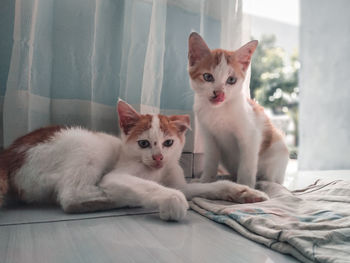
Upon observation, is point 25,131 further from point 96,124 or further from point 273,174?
point 273,174

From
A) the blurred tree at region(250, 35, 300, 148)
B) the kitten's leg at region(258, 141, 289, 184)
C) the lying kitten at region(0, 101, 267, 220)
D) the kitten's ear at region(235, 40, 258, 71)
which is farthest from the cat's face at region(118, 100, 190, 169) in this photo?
the blurred tree at region(250, 35, 300, 148)

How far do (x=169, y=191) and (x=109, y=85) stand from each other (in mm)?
768

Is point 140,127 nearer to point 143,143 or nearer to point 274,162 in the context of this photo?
point 143,143

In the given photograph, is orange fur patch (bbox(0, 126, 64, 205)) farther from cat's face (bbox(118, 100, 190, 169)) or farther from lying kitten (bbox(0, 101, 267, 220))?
cat's face (bbox(118, 100, 190, 169))

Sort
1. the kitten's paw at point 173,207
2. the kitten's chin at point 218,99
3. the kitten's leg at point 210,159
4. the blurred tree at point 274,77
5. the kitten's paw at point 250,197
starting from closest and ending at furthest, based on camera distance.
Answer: the kitten's paw at point 173,207, the kitten's paw at point 250,197, the kitten's chin at point 218,99, the kitten's leg at point 210,159, the blurred tree at point 274,77

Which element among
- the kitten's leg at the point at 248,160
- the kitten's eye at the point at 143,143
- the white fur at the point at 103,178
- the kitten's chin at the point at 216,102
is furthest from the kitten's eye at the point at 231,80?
the kitten's eye at the point at 143,143

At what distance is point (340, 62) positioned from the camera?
8.92ft

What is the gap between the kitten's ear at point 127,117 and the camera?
1064 mm

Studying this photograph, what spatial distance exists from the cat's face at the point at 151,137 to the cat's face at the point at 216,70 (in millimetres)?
197

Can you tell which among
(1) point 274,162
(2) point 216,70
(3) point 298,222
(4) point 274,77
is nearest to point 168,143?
(2) point 216,70

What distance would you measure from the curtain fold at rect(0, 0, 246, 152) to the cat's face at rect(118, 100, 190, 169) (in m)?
0.34

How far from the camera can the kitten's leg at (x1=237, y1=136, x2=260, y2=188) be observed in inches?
48.6

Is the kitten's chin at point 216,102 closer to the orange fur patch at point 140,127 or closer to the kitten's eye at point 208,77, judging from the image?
the kitten's eye at point 208,77

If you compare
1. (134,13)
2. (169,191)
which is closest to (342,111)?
(134,13)
